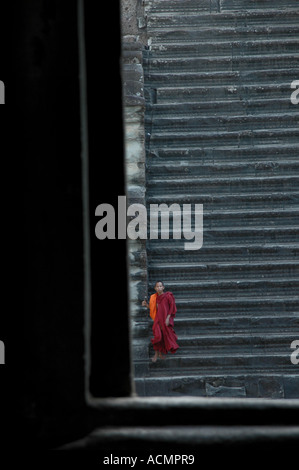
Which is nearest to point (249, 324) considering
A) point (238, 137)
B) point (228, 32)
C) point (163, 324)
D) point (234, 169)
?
point (163, 324)

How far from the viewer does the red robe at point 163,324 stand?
11023 mm

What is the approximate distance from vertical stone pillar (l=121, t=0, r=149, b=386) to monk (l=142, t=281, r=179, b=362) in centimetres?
22

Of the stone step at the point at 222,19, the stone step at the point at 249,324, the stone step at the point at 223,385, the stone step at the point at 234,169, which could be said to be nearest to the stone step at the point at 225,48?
the stone step at the point at 222,19

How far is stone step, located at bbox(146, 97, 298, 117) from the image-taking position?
1217cm

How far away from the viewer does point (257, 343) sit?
11.2m

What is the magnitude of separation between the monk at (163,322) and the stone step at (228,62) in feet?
10.9

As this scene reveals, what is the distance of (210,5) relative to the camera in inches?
496

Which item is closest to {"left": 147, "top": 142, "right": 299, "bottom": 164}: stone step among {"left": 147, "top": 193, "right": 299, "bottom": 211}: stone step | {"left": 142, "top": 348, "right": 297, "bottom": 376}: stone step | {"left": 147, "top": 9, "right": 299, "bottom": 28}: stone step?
{"left": 147, "top": 193, "right": 299, "bottom": 211}: stone step

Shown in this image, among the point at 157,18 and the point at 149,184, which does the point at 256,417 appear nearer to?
the point at 149,184

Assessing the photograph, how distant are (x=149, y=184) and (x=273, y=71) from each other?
242cm

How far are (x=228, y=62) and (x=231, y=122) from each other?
3.08ft

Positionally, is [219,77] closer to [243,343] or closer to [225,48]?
[225,48]

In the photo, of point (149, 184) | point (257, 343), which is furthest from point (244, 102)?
point (257, 343)
